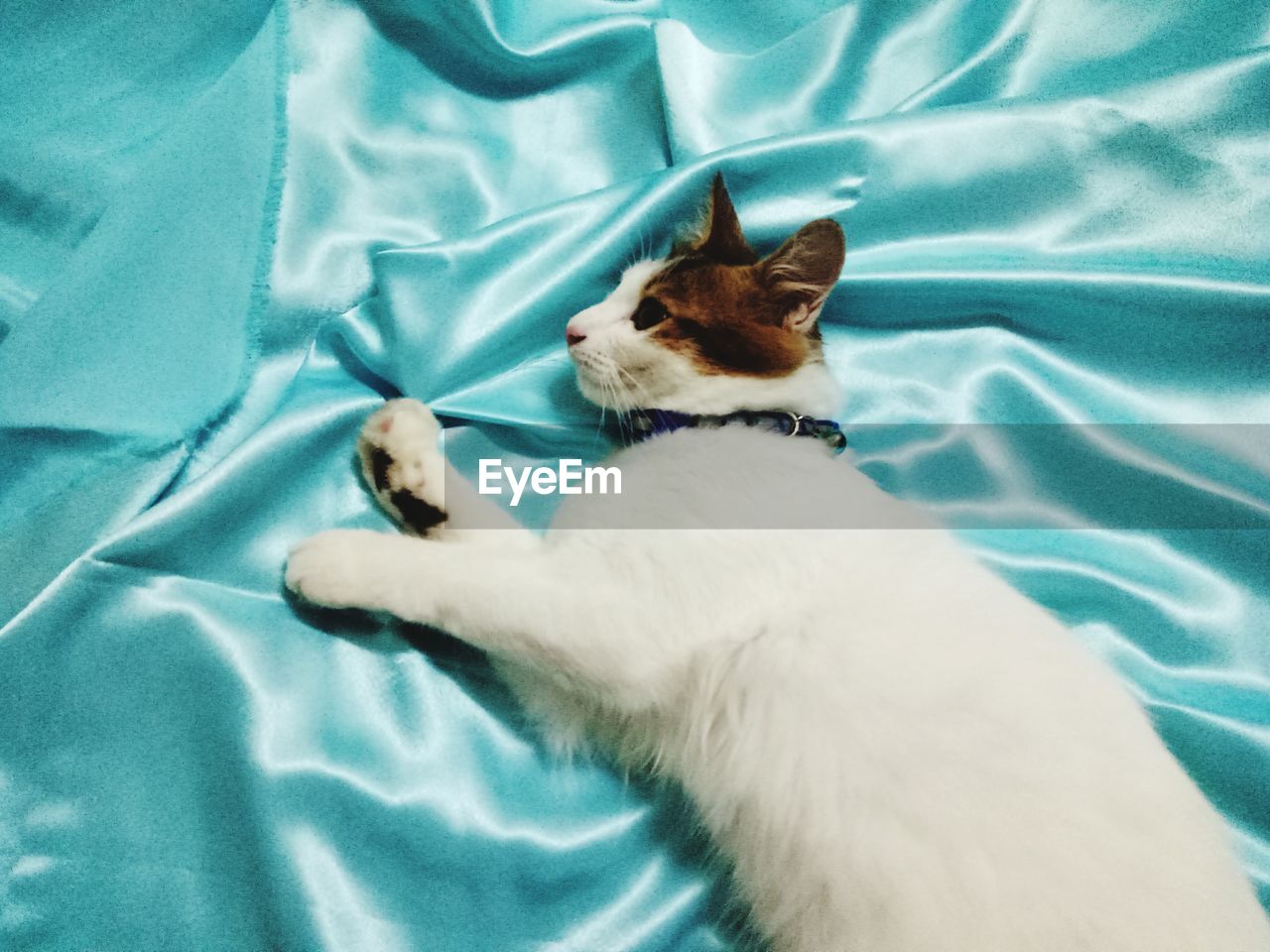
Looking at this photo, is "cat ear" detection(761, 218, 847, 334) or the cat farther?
"cat ear" detection(761, 218, 847, 334)

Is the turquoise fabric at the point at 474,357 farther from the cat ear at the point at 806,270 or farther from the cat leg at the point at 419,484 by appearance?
the cat ear at the point at 806,270

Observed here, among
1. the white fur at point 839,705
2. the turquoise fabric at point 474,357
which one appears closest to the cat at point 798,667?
the white fur at point 839,705

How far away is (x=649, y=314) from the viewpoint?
1.16 metres

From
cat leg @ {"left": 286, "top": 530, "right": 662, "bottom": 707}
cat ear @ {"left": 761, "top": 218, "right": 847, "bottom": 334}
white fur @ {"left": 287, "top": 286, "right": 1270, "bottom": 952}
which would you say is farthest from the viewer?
cat ear @ {"left": 761, "top": 218, "right": 847, "bottom": 334}

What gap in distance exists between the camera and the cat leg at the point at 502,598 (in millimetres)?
896

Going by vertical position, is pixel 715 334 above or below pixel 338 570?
above

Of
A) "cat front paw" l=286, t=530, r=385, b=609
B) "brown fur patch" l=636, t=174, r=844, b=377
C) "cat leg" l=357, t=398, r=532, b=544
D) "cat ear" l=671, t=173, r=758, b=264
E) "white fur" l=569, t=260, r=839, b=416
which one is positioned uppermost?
"cat ear" l=671, t=173, r=758, b=264

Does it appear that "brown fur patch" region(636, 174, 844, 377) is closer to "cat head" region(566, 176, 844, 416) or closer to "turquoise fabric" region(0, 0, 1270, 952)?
"cat head" region(566, 176, 844, 416)

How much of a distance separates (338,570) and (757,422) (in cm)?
62

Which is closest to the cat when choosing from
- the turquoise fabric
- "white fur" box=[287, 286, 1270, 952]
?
"white fur" box=[287, 286, 1270, 952]

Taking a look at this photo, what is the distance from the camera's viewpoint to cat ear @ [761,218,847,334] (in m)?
1.07

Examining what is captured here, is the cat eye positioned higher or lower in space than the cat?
higher

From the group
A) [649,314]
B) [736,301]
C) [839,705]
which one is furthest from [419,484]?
[839,705]

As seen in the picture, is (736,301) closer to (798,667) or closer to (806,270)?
(806,270)
